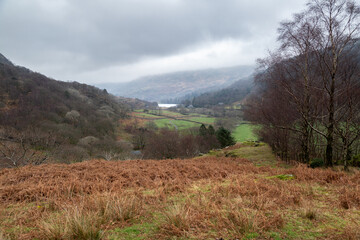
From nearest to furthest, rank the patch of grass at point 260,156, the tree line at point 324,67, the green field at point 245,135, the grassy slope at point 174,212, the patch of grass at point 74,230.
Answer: the patch of grass at point 74,230, the grassy slope at point 174,212, the tree line at point 324,67, the patch of grass at point 260,156, the green field at point 245,135

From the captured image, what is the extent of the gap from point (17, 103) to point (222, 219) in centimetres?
8377

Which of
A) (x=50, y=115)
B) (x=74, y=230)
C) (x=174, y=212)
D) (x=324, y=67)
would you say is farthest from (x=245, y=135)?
(x=50, y=115)

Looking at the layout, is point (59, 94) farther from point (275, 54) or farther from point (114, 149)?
point (275, 54)

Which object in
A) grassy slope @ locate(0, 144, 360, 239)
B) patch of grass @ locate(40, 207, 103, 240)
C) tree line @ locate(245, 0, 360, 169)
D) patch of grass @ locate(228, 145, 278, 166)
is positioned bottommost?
patch of grass @ locate(228, 145, 278, 166)

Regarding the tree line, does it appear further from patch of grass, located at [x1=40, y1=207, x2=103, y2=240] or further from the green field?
the green field

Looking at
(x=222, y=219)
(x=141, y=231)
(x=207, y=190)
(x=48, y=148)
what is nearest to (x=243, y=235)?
(x=222, y=219)

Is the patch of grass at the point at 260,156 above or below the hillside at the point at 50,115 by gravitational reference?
below

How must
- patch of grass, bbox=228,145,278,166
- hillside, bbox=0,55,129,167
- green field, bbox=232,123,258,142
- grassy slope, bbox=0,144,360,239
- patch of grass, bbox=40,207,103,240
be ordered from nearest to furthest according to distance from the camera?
1. patch of grass, bbox=40,207,103,240
2. grassy slope, bbox=0,144,360,239
3. patch of grass, bbox=228,145,278,166
4. hillside, bbox=0,55,129,167
5. green field, bbox=232,123,258,142

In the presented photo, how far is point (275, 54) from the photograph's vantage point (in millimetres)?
11703

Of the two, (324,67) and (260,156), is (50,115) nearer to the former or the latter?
(260,156)

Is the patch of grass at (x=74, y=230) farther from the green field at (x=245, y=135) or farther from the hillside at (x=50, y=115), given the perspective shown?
the green field at (x=245, y=135)

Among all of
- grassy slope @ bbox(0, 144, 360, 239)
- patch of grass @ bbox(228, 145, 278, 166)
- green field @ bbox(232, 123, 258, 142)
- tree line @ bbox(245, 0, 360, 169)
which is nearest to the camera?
grassy slope @ bbox(0, 144, 360, 239)

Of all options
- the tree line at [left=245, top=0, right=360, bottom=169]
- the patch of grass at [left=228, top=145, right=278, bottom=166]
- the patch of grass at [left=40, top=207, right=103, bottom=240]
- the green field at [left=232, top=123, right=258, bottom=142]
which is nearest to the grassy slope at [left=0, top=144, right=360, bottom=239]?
the patch of grass at [left=40, top=207, right=103, bottom=240]

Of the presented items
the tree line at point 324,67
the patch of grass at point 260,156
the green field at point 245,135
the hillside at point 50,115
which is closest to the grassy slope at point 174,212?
the tree line at point 324,67
